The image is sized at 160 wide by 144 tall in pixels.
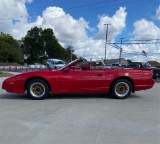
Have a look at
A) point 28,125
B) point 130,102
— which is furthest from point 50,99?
point 28,125

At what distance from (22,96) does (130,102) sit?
3.88m

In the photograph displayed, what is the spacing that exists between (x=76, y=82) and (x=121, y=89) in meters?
1.61

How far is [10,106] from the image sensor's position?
7.26 metres

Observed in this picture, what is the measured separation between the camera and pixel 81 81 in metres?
8.54

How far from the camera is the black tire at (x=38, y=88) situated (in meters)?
8.49

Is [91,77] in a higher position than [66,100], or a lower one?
higher

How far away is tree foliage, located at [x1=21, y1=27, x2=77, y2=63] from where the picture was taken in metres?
96.7

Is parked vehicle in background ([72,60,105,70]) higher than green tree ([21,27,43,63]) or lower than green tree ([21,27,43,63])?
lower

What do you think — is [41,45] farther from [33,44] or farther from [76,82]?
Result: [76,82]

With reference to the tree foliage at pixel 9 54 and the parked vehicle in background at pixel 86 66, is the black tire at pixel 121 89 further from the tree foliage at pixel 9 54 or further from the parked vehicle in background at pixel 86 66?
the tree foliage at pixel 9 54

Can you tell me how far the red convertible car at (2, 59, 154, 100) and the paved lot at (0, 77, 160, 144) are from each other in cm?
40

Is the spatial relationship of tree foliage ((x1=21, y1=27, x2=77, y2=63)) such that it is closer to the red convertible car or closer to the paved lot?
the red convertible car

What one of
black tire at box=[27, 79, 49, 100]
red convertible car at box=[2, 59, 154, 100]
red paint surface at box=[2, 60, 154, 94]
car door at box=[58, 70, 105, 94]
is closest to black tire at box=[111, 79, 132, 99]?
red convertible car at box=[2, 59, 154, 100]

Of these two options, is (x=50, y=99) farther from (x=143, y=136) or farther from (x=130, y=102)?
(x=143, y=136)
